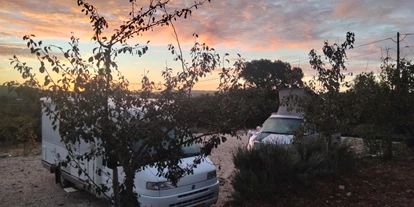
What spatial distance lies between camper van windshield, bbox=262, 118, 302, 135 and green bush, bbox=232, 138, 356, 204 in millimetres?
4017

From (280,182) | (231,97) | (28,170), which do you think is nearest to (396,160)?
(280,182)

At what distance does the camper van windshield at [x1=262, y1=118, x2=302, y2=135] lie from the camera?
38.8 ft

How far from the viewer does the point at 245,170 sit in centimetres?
702

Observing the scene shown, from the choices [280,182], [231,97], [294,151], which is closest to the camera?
[231,97]

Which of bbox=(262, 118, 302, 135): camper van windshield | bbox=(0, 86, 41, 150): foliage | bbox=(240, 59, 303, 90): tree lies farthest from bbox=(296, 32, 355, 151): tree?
bbox=(0, 86, 41, 150): foliage

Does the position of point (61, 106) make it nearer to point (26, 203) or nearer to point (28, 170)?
point (26, 203)

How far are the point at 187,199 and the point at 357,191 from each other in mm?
3420

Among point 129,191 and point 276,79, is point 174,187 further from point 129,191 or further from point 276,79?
point 276,79

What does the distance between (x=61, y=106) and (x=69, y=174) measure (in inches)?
217

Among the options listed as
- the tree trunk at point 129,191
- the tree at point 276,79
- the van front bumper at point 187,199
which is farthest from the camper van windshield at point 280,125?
the tree trunk at point 129,191

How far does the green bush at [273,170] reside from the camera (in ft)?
21.9

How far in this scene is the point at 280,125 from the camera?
12133 millimetres

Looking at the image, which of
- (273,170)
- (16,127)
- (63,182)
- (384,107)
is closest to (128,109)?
(273,170)

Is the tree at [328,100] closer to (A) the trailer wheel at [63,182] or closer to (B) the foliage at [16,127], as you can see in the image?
(A) the trailer wheel at [63,182]
